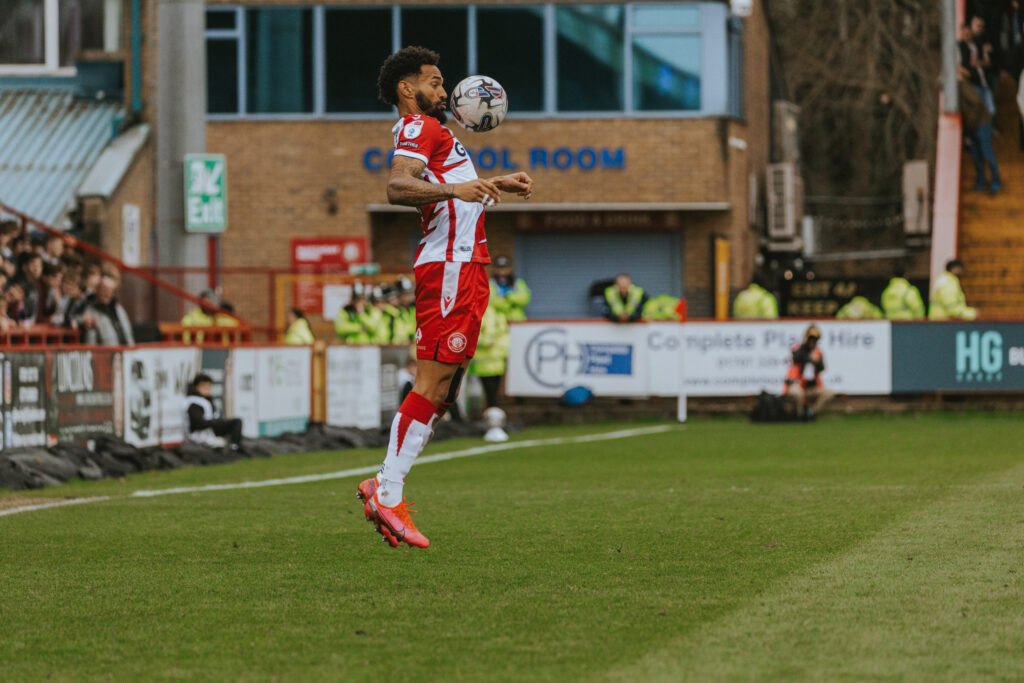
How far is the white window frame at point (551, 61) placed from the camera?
31266mm

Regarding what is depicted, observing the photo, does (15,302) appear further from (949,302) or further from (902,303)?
(902,303)

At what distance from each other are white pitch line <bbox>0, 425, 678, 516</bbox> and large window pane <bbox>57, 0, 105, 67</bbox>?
1732 cm

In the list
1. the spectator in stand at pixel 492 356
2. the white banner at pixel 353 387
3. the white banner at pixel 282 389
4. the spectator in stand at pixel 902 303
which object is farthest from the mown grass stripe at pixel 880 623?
the spectator in stand at pixel 902 303

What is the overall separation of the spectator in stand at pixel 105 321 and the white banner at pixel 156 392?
495mm

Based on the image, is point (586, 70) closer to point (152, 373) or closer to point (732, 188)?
point (732, 188)

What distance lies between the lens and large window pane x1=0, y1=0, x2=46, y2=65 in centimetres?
3441

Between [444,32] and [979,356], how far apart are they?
509 inches

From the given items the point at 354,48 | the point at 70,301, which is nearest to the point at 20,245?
the point at 70,301

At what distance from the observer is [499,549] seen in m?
7.86

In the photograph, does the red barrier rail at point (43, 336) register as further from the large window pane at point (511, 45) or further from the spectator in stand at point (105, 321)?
the large window pane at point (511, 45)

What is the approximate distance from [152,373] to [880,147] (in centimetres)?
2966

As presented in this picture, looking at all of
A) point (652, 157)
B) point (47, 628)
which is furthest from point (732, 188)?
point (47, 628)

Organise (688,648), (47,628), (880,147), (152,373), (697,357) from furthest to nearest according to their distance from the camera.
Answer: (880,147)
(697,357)
(152,373)
(47,628)
(688,648)

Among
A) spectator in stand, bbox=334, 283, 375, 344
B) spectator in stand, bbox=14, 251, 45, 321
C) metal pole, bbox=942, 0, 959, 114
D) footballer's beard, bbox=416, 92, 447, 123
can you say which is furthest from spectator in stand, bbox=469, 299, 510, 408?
footballer's beard, bbox=416, 92, 447, 123
